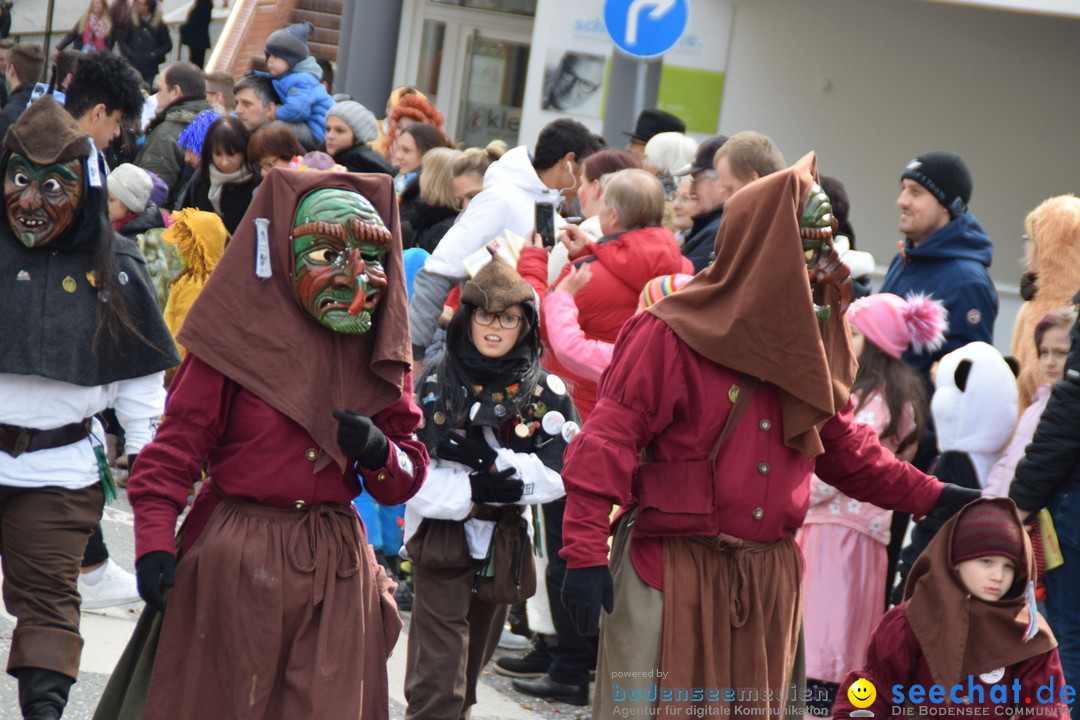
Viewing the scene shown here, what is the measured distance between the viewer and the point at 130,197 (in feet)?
22.9

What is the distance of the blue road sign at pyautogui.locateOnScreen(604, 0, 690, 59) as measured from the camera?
25.4 feet

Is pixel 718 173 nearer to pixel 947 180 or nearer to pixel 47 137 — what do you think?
pixel 947 180

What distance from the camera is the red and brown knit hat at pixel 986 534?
3803mm

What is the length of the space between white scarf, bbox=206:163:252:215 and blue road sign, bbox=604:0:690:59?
7.63ft

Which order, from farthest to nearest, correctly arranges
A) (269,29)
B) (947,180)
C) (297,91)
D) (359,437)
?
1. (269,29)
2. (297,91)
3. (947,180)
4. (359,437)

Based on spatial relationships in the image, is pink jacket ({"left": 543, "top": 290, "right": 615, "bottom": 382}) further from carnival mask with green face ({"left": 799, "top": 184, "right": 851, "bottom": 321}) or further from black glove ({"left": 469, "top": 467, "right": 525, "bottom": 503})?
carnival mask with green face ({"left": 799, "top": 184, "right": 851, "bottom": 321})

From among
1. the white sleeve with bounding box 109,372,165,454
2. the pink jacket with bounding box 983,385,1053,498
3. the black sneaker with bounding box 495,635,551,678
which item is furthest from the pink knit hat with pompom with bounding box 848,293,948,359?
the white sleeve with bounding box 109,372,165,454

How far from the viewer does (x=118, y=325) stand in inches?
161

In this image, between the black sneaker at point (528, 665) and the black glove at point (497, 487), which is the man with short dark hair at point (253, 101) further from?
the black glove at point (497, 487)

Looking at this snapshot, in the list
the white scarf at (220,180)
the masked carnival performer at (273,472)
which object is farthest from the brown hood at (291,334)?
the white scarf at (220,180)

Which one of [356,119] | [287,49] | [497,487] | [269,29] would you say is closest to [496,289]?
[497,487]

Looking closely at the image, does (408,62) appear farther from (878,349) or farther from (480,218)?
(878,349)

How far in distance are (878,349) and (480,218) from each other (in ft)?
6.14

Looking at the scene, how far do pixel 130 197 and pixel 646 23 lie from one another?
312cm
